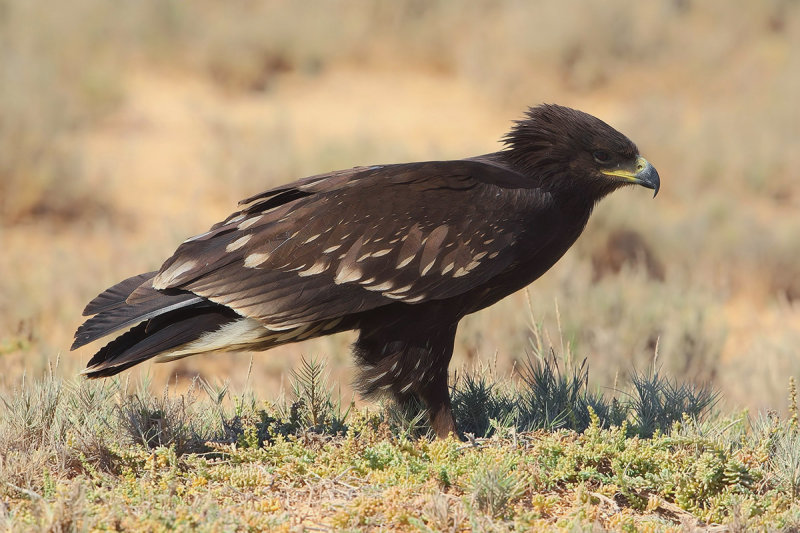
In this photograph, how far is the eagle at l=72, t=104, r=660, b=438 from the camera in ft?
13.4

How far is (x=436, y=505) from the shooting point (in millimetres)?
3287

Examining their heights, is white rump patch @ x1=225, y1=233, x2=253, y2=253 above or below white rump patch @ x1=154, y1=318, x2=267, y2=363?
above

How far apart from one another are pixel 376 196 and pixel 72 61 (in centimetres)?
1097

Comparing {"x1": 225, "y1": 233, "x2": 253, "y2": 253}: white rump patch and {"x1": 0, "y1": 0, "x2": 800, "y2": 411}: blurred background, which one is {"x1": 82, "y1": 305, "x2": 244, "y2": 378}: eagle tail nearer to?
{"x1": 225, "y1": 233, "x2": 253, "y2": 253}: white rump patch

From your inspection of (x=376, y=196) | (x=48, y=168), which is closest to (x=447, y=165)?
(x=376, y=196)

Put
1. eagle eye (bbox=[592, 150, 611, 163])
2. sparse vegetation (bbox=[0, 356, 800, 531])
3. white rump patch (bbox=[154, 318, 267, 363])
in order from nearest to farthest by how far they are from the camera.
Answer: sparse vegetation (bbox=[0, 356, 800, 531]) → white rump patch (bbox=[154, 318, 267, 363]) → eagle eye (bbox=[592, 150, 611, 163])

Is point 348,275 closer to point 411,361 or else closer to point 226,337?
point 411,361

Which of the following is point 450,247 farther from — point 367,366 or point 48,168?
point 48,168

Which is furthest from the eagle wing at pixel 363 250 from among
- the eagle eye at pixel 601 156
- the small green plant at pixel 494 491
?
the small green plant at pixel 494 491

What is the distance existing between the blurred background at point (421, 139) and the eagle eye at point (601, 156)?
4.23ft

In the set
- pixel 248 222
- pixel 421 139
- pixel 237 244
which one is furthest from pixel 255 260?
pixel 421 139

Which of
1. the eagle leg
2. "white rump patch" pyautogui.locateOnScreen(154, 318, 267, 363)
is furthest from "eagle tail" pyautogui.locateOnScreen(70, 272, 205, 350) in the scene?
the eagle leg

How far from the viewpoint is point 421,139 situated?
1305cm

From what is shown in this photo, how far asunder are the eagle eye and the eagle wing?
0.46 m
